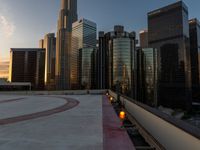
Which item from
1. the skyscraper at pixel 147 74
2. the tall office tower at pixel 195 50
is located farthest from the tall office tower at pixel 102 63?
the tall office tower at pixel 195 50

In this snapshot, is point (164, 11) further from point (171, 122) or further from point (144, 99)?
point (171, 122)

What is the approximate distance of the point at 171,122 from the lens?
15.5 feet

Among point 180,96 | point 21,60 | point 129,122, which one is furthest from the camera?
point 21,60

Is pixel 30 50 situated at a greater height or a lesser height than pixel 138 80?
greater

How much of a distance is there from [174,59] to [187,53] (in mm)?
13491

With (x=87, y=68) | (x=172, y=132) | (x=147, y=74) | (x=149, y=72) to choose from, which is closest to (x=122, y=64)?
(x=87, y=68)

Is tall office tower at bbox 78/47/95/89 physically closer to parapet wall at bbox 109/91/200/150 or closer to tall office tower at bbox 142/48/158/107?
tall office tower at bbox 142/48/158/107

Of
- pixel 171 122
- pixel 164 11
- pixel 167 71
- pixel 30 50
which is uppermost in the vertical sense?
pixel 164 11

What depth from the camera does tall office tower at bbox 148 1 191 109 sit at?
144625mm

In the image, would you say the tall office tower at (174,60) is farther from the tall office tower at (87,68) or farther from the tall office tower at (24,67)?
the tall office tower at (24,67)

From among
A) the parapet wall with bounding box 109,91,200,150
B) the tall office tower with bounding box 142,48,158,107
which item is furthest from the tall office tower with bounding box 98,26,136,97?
the parapet wall with bounding box 109,91,200,150

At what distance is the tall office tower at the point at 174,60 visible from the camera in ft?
474

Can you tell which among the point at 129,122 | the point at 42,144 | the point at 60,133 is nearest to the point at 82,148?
the point at 42,144

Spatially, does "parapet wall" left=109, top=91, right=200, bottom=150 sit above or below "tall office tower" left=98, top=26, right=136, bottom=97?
below
